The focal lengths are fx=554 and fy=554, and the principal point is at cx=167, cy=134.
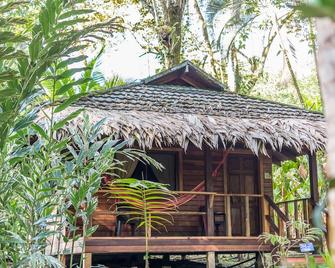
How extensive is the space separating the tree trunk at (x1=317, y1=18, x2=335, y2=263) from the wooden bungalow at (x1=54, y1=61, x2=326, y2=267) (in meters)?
6.92

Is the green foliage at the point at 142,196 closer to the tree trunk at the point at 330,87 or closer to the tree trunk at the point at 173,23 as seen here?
the tree trunk at the point at 330,87

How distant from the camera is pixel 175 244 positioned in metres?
7.75

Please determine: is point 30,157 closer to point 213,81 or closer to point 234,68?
point 213,81

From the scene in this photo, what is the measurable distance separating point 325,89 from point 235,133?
7608mm

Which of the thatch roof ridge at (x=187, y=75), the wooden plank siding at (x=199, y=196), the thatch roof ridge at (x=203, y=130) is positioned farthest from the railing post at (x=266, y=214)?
the thatch roof ridge at (x=187, y=75)

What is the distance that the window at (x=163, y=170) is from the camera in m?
9.03

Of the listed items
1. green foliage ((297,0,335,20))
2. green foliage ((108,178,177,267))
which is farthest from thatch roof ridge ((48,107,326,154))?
green foliage ((297,0,335,20))

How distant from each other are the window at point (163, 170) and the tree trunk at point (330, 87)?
842 centimetres

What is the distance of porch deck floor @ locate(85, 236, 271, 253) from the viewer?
7367mm

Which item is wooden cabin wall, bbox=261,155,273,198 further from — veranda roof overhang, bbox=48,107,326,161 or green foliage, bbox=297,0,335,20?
green foliage, bbox=297,0,335,20

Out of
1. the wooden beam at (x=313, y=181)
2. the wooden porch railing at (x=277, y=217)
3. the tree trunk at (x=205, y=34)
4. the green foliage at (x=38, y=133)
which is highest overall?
the tree trunk at (x=205, y=34)

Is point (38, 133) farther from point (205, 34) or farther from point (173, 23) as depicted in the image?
point (205, 34)

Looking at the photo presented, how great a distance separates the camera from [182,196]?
26.0 ft

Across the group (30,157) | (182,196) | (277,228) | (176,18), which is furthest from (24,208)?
(176,18)
